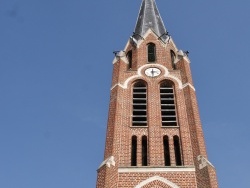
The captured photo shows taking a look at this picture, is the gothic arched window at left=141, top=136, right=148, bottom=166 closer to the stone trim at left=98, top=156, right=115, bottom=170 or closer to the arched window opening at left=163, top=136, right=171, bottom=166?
the arched window opening at left=163, top=136, right=171, bottom=166

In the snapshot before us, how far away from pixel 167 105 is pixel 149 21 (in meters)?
14.5

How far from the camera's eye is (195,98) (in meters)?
32.1

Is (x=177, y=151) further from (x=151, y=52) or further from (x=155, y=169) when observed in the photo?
(x=151, y=52)

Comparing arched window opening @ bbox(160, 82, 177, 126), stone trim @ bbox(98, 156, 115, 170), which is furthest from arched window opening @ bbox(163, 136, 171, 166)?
stone trim @ bbox(98, 156, 115, 170)

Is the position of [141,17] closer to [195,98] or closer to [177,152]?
[195,98]

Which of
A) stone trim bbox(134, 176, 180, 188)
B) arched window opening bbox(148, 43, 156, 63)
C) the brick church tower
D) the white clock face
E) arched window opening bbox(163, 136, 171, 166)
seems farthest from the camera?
arched window opening bbox(148, 43, 156, 63)

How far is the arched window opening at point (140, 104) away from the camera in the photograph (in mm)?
30300

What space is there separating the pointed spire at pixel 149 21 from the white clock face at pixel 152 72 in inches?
249

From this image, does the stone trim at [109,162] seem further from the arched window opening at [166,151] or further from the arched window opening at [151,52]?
the arched window opening at [151,52]

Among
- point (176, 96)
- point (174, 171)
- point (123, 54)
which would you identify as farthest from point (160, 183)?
point (123, 54)

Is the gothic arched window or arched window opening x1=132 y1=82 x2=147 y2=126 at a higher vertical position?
arched window opening x1=132 y1=82 x2=147 y2=126

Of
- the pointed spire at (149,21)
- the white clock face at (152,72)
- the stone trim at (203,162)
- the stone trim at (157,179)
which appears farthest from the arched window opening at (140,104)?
the pointed spire at (149,21)

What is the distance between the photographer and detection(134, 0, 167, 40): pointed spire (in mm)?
41713

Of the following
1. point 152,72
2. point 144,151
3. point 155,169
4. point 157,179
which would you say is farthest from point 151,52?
point 157,179
